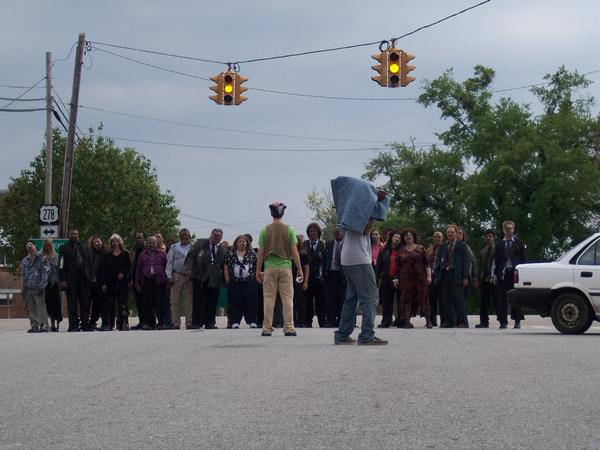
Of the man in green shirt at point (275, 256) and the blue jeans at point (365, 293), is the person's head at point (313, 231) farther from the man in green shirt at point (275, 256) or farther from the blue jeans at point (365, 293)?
the blue jeans at point (365, 293)

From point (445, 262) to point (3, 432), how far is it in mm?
14920

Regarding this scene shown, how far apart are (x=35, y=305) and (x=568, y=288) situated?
29.8 ft

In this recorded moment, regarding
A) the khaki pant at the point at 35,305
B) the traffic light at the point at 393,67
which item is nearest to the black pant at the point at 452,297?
the traffic light at the point at 393,67

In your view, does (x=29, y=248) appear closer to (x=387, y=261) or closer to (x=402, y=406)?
(x=387, y=261)

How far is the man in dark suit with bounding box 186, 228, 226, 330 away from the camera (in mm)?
22156

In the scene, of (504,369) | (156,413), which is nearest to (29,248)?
(504,369)

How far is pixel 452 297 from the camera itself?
22.0m

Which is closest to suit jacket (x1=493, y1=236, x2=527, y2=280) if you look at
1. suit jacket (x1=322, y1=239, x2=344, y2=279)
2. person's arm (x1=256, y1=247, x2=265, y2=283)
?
suit jacket (x1=322, y1=239, x2=344, y2=279)

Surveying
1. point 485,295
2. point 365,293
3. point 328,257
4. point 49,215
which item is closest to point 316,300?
point 328,257

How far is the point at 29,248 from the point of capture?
22.0 metres

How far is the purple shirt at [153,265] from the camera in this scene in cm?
2270

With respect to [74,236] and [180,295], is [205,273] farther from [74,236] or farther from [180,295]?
[74,236]

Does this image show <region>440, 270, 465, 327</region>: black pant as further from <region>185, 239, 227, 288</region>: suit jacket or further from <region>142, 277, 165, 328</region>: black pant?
<region>142, 277, 165, 328</region>: black pant

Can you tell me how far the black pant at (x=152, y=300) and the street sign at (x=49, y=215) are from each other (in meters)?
9.13
